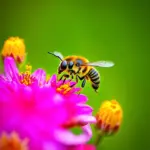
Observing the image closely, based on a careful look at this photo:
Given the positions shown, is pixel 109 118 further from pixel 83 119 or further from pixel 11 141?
pixel 11 141

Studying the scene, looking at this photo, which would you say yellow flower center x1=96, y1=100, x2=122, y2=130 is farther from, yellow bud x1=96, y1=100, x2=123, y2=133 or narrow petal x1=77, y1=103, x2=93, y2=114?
narrow petal x1=77, y1=103, x2=93, y2=114

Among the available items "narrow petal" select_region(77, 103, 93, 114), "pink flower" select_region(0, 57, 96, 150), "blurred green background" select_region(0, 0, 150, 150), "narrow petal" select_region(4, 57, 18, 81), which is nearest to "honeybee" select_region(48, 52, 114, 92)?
"narrow petal" select_region(4, 57, 18, 81)

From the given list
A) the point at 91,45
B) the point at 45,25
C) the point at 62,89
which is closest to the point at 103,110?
the point at 62,89

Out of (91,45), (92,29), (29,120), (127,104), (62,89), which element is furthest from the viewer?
(92,29)

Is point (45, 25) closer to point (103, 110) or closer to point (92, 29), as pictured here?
point (92, 29)

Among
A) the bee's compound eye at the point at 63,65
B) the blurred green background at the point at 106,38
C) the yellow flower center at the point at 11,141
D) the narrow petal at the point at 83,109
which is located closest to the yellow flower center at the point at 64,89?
the narrow petal at the point at 83,109

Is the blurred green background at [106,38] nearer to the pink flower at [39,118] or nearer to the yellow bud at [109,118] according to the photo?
the yellow bud at [109,118]
